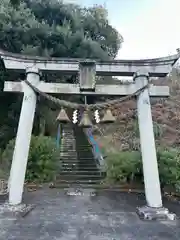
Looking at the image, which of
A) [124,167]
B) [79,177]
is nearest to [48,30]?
[79,177]

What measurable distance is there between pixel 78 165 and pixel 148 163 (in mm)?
4561

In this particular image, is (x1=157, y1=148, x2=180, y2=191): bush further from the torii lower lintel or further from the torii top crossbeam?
the torii top crossbeam

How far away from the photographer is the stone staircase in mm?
7809

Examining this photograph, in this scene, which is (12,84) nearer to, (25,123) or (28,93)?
(28,93)

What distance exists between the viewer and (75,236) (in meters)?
3.70

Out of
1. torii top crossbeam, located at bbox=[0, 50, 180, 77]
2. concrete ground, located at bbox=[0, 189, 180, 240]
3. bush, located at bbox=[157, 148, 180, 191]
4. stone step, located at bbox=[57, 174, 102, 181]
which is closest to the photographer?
concrete ground, located at bbox=[0, 189, 180, 240]

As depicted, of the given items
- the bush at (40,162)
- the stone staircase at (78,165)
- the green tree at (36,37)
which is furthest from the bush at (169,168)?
the green tree at (36,37)

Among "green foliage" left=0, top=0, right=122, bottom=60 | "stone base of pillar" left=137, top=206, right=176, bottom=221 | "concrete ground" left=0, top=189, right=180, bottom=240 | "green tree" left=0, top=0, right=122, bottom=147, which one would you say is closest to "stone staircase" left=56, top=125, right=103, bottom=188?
"concrete ground" left=0, top=189, right=180, bottom=240

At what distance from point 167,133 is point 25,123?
30.2ft

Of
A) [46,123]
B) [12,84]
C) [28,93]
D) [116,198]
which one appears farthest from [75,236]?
[46,123]

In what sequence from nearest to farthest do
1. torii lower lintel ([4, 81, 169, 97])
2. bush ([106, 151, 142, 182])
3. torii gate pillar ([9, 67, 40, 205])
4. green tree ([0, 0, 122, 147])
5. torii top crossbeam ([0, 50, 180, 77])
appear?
torii gate pillar ([9, 67, 40, 205]), torii lower lintel ([4, 81, 169, 97]), torii top crossbeam ([0, 50, 180, 77]), bush ([106, 151, 142, 182]), green tree ([0, 0, 122, 147])

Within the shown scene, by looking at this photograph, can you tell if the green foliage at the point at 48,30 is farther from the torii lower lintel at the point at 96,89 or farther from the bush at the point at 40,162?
the torii lower lintel at the point at 96,89

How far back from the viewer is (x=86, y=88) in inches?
221

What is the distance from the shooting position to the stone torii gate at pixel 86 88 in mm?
5164
